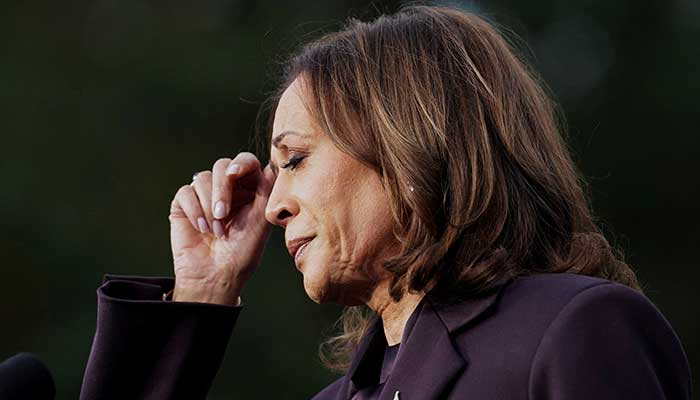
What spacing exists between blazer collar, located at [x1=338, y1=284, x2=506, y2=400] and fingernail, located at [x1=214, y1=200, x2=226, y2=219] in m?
0.74

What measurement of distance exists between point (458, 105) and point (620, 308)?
0.54 m

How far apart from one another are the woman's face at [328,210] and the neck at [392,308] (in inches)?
0.8

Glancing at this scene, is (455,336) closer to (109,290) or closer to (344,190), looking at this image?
(344,190)

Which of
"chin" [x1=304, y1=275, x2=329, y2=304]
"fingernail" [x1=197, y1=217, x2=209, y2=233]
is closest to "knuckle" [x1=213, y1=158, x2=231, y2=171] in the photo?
"fingernail" [x1=197, y1=217, x2=209, y2=233]

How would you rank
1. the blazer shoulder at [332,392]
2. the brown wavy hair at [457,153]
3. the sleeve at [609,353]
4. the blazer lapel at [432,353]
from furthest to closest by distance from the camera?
the blazer shoulder at [332,392] < the brown wavy hair at [457,153] < the blazer lapel at [432,353] < the sleeve at [609,353]

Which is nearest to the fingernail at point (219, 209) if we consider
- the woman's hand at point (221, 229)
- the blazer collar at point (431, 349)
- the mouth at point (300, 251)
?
the woman's hand at point (221, 229)

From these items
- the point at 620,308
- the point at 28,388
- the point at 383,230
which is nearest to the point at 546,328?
the point at 620,308

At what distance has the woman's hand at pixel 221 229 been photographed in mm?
2770

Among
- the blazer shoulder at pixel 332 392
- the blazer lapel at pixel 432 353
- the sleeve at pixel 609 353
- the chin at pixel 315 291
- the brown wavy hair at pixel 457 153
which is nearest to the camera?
the sleeve at pixel 609 353

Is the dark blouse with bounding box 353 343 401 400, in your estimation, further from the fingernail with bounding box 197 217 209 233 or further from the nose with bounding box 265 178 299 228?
the fingernail with bounding box 197 217 209 233

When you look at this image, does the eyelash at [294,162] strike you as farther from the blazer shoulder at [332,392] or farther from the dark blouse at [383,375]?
the blazer shoulder at [332,392]

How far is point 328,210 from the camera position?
2.23 metres

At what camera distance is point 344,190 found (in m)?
2.22

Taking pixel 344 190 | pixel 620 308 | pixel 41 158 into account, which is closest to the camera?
pixel 620 308
